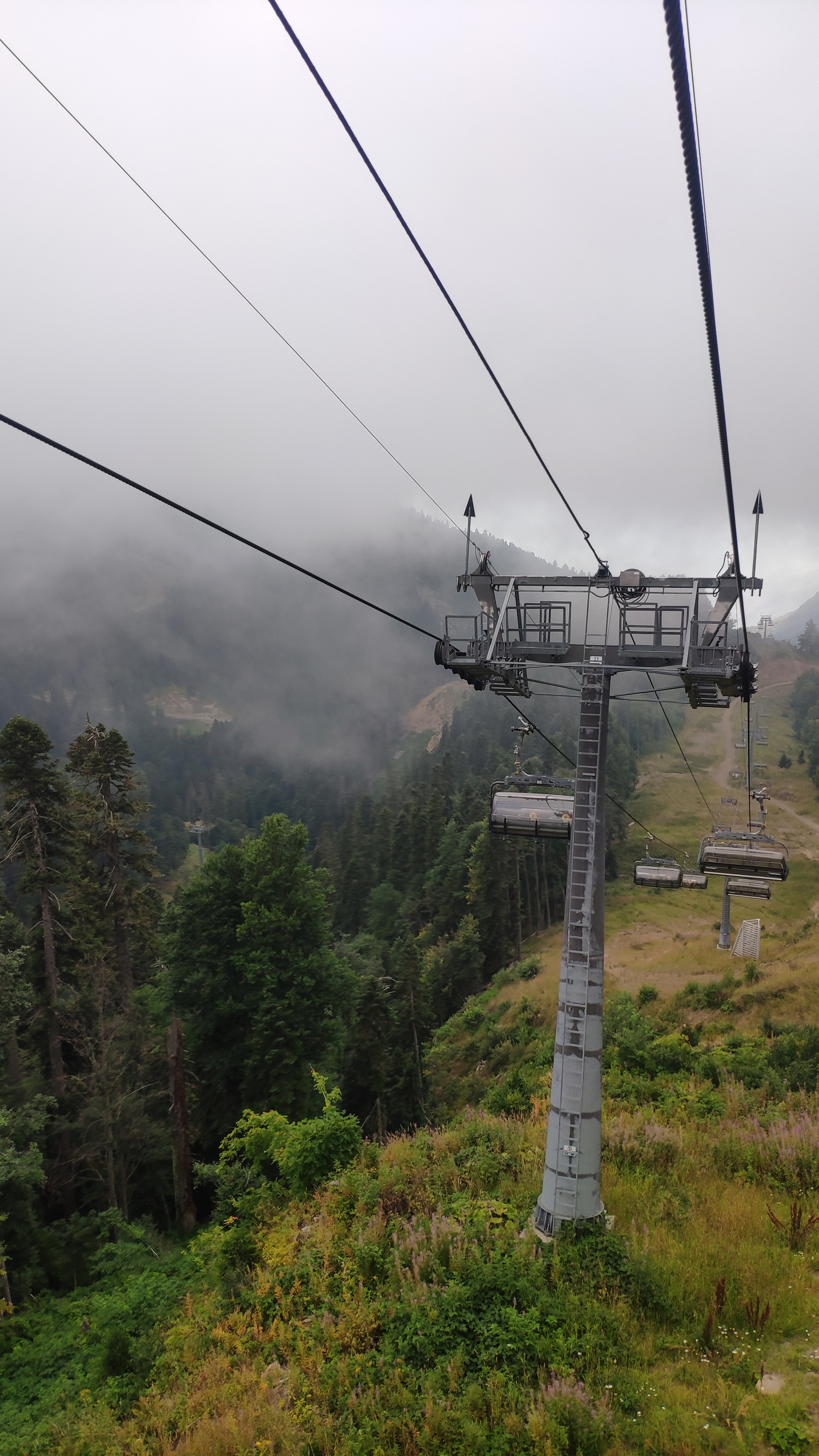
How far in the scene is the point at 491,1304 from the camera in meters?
6.99

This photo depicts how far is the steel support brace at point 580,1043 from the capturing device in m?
7.71

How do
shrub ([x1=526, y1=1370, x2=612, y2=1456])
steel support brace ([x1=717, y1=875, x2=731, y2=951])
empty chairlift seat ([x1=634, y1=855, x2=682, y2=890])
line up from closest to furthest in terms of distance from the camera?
shrub ([x1=526, y1=1370, x2=612, y2=1456]) → empty chairlift seat ([x1=634, y1=855, x2=682, y2=890]) → steel support brace ([x1=717, y1=875, x2=731, y2=951])

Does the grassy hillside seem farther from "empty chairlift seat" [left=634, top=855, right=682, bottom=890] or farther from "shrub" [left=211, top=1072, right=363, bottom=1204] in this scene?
"empty chairlift seat" [left=634, top=855, right=682, bottom=890]

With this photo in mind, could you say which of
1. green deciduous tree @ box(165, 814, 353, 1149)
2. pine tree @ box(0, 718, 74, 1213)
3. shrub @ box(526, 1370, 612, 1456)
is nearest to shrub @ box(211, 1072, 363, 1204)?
green deciduous tree @ box(165, 814, 353, 1149)

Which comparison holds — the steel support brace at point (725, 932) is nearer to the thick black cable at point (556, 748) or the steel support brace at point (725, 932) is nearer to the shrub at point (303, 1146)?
the thick black cable at point (556, 748)

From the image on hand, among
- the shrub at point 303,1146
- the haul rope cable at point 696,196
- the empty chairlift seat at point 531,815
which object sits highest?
the haul rope cable at point 696,196

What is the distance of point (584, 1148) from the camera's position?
25.2 ft

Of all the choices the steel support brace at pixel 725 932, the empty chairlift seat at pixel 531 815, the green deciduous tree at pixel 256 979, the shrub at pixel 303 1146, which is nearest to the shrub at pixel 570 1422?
the empty chairlift seat at pixel 531 815

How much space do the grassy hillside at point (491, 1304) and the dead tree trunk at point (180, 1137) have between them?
1880 millimetres

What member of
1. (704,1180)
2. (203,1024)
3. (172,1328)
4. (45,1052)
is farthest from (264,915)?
(704,1180)

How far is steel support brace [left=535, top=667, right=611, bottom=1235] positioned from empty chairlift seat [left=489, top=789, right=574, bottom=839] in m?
1.83

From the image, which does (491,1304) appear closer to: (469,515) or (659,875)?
(469,515)

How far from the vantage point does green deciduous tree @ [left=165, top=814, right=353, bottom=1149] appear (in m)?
21.7

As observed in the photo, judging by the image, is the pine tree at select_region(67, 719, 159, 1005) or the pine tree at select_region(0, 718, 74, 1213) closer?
the pine tree at select_region(0, 718, 74, 1213)
